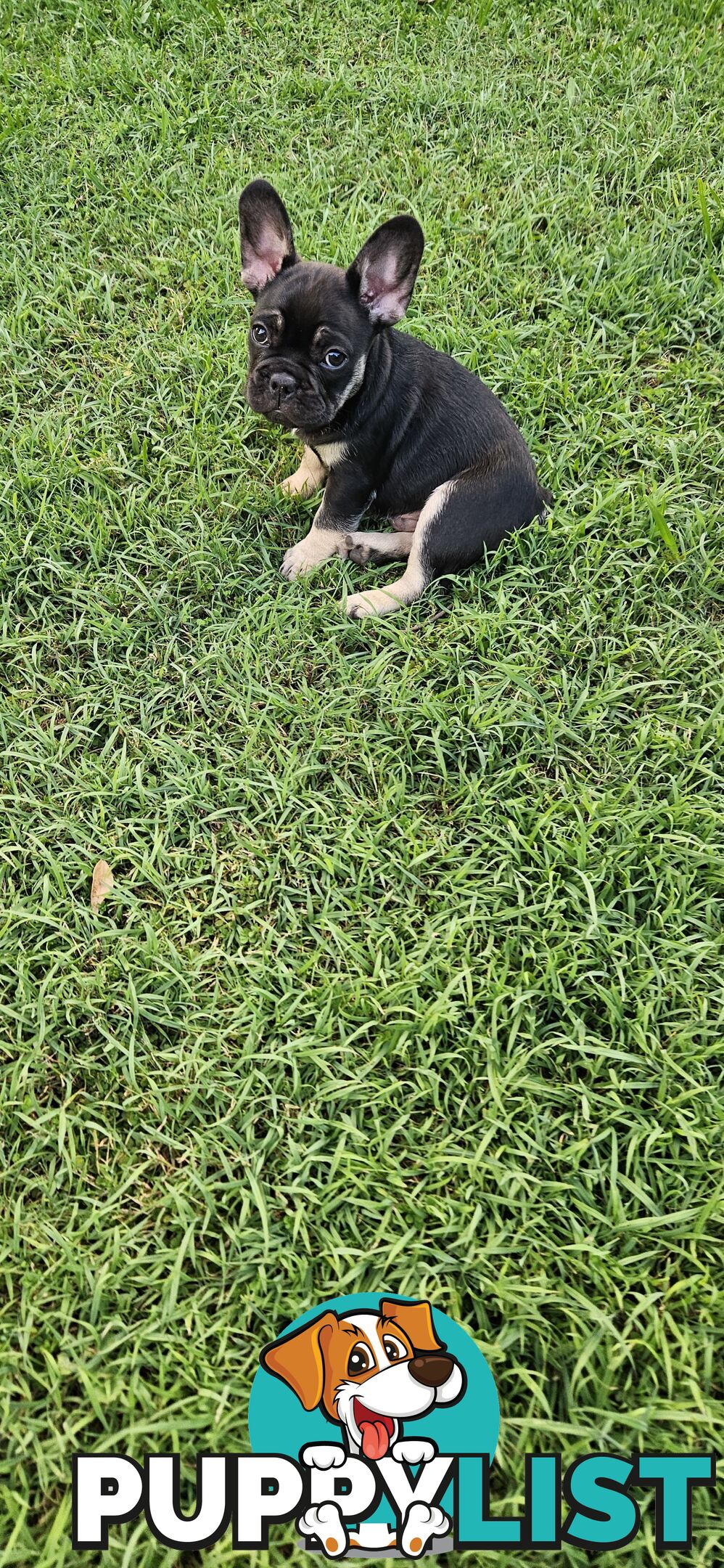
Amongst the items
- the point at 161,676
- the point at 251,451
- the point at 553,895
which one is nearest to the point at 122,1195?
the point at 553,895

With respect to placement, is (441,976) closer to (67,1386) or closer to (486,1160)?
(486,1160)

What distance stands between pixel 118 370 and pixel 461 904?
2.86 m

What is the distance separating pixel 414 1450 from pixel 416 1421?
0.05 m

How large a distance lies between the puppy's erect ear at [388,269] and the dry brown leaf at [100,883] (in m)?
1.98

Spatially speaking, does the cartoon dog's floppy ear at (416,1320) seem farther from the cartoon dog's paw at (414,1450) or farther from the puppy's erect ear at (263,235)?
the puppy's erect ear at (263,235)

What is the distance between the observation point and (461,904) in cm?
274

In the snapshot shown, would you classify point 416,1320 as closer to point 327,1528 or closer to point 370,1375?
point 370,1375

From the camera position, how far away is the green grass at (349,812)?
2.16m

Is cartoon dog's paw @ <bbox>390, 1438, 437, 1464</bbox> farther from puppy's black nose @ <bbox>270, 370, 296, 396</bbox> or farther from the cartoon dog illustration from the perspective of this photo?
puppy's black nose @ <bbox>270, 370, 296, 396</bbox>

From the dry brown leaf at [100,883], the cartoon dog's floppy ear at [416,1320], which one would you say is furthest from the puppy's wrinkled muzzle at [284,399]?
the cartoon dog's floppy ear at [416,1320]

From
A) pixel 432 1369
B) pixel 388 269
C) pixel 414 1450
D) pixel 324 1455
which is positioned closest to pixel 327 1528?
pixel 324 1455

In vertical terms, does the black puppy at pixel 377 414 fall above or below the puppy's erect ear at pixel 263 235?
below

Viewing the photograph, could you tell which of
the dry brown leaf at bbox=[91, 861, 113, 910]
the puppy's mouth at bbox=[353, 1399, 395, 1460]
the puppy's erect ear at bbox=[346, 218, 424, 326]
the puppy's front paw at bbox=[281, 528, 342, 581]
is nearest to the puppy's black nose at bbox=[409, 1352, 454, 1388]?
the puppy's mouth at bbox=[353, 1399, 395, 1460]

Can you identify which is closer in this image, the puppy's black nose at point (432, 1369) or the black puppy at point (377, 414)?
the puppy's black nose at point (432, 1369)
